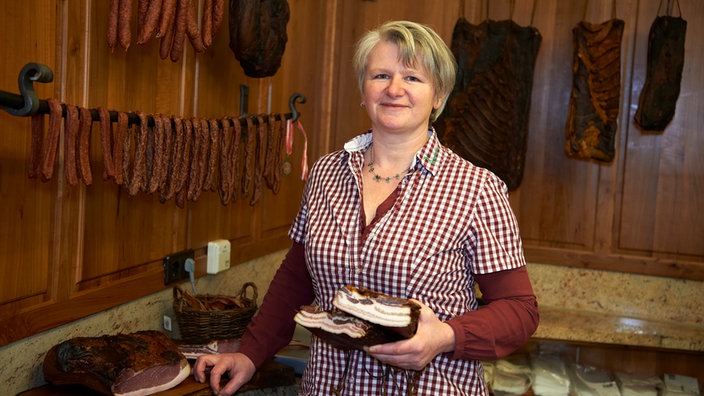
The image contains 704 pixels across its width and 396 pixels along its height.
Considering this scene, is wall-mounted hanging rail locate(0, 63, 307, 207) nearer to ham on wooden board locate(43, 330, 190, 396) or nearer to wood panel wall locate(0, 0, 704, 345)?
wood panel wall locate(0, 0, 704, 345)

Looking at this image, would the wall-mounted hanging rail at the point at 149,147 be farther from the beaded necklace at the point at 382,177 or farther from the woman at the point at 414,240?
the beaded necklace at the point at 382,177

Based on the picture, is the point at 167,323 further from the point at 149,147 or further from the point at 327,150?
the point at 327,150

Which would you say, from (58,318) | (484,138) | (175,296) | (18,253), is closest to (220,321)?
(175,296)

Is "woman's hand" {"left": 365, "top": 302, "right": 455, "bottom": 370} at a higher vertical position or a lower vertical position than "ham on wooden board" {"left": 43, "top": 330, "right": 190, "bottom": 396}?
higher

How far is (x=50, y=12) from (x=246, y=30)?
765 mm

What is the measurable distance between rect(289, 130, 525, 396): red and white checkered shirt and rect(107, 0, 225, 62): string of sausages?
78 cm

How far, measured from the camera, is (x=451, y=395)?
1.87m

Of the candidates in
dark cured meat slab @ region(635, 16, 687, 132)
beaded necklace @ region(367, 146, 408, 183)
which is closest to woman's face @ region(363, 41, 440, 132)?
beaded necklace @ region(367, 146, 408, 183)

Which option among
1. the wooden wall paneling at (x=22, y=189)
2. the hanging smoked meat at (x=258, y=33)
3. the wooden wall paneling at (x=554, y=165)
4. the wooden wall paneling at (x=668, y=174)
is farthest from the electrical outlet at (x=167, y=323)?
the wooden wall paneling at (x=668, y=174)

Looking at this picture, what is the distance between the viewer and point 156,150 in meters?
2.35

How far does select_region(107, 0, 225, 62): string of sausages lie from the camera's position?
2.17 meters

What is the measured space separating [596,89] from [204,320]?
2249 millimetres

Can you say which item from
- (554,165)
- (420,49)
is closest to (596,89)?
(554,165)

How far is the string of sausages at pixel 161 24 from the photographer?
2.17 m
